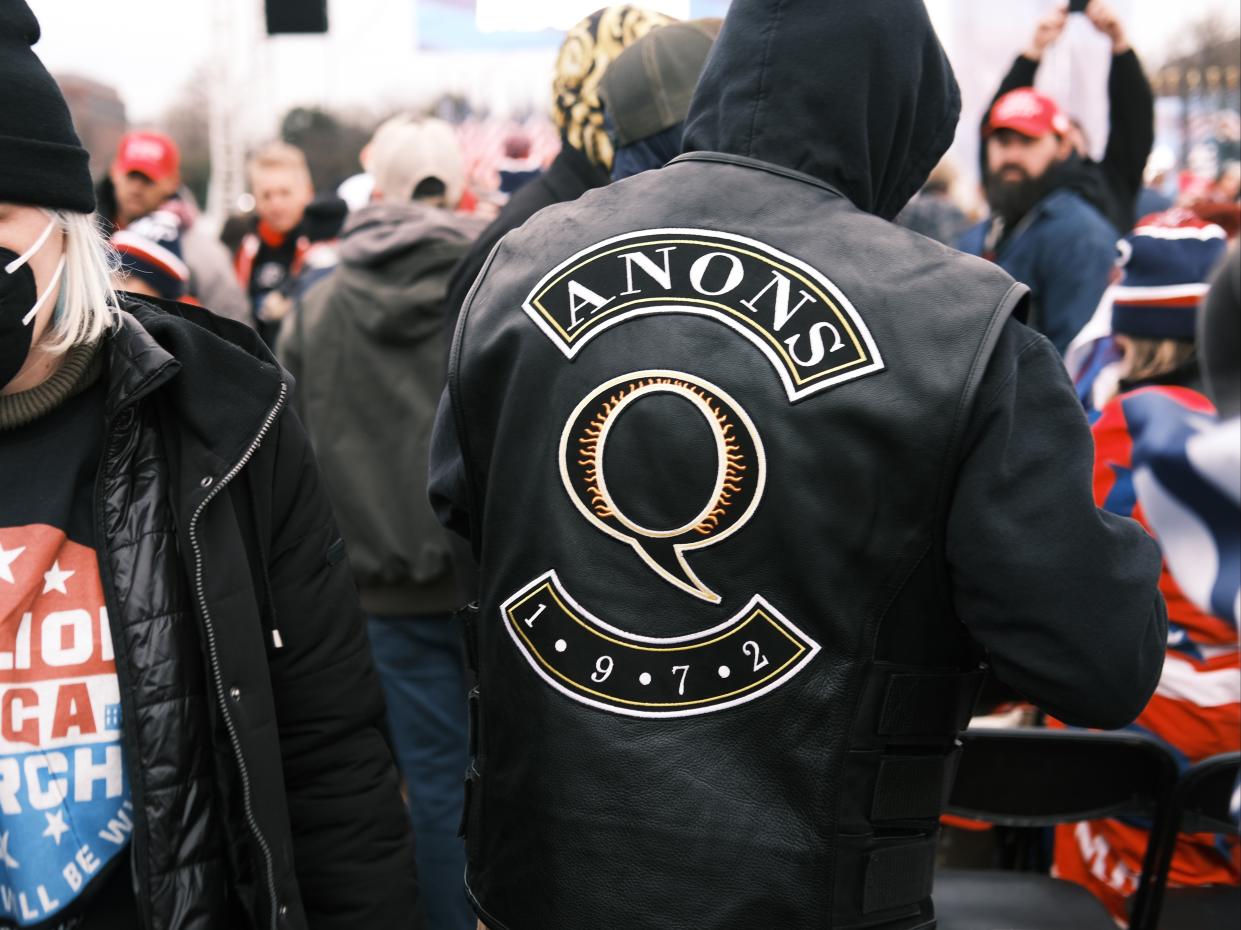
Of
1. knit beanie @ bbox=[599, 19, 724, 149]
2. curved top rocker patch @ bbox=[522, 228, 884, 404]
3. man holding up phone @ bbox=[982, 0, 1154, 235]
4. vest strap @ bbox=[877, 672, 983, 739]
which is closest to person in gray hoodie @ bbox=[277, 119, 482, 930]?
knit beanie @ bbox=[599, 19, 724, 149]

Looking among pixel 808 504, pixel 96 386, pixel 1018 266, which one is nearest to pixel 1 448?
pixel 96 386

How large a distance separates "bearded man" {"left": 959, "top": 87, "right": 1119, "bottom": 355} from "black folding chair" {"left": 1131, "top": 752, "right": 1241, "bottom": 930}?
2.45m

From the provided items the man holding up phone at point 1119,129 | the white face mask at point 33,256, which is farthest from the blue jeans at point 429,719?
the man holding up phone at point 1119,129

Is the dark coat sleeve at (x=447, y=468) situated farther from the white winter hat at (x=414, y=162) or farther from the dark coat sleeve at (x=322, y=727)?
the white winter hat at (x=414, y=162)

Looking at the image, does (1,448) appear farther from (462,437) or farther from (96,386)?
(462,437)

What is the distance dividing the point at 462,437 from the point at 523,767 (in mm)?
475

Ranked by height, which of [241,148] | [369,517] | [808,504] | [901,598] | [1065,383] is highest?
[1065,383]

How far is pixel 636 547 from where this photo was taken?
183 centimetres

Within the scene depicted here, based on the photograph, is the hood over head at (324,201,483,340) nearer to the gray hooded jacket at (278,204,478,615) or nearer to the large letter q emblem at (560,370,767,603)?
the gray hooded jacket at (278,204,478,615)

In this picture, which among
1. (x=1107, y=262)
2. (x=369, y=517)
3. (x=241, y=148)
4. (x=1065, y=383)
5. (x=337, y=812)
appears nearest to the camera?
(x=1065, y=383)

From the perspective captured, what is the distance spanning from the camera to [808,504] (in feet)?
5.72

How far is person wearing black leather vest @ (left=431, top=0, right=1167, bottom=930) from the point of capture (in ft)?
5.56

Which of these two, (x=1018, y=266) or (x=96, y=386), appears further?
(x=1018, y=266)

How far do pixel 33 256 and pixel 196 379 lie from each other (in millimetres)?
243
